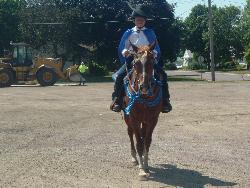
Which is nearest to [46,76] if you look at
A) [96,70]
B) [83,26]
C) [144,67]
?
[83,26]

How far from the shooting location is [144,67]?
24.2 ft

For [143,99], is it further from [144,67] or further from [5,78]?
[5,78]

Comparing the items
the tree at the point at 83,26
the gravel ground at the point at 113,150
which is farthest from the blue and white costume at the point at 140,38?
the tree at the point at 83,26

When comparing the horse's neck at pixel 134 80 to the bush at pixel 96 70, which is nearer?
the horse's neck at pixel 134 80

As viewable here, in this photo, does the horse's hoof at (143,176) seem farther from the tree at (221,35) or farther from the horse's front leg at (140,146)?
the tree at (221,35)

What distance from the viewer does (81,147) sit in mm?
10406

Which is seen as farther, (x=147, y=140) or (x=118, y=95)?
(x=118, y=95)

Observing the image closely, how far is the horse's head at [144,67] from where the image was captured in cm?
734

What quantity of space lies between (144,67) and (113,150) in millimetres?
3116

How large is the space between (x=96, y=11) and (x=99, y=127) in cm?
4242

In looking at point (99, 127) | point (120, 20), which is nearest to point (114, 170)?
point (99, 127)

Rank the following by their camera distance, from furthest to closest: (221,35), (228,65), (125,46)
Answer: (228,65), (221,35), (125,46)

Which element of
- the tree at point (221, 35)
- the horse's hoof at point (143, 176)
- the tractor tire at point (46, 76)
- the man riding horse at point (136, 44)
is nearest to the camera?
the horse's hoof at point (143, 176)

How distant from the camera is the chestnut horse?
7.42 meters
